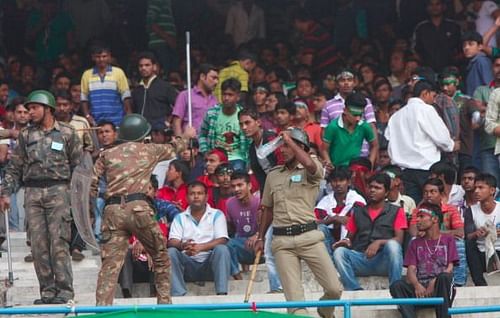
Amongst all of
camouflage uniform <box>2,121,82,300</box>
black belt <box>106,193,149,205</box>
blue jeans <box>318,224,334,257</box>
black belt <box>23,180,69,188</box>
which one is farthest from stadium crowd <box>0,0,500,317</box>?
black belt <box>23,180,69,188</box>

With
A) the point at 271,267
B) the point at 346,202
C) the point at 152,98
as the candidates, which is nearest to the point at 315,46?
the point at 152,98

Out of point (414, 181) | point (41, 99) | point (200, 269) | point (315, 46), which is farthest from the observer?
point (315, 46)

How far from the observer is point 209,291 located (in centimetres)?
1911

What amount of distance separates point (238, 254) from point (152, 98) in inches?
158

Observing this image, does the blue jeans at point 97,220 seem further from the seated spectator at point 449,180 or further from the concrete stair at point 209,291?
the seated spectator at point 449,180

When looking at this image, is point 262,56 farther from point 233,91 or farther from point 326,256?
point 326,256

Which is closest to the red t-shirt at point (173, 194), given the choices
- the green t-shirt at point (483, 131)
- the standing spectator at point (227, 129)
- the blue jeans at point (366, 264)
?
the standing spectator at point (227, 129)

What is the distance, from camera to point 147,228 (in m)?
17.3

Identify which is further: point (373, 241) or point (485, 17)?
point (485, 17)

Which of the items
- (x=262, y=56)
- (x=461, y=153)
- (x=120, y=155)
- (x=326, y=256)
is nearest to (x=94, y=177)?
(x=120, y=155)

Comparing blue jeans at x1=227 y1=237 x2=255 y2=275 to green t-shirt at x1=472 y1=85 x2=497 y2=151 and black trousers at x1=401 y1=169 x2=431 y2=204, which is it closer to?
black trousers at x1=401 y1=169 x2=431 y2=204

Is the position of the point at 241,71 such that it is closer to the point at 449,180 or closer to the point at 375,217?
the point at 449,180

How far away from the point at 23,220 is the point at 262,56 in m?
5.56

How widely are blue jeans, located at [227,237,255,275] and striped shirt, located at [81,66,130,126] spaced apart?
3.81 metres
